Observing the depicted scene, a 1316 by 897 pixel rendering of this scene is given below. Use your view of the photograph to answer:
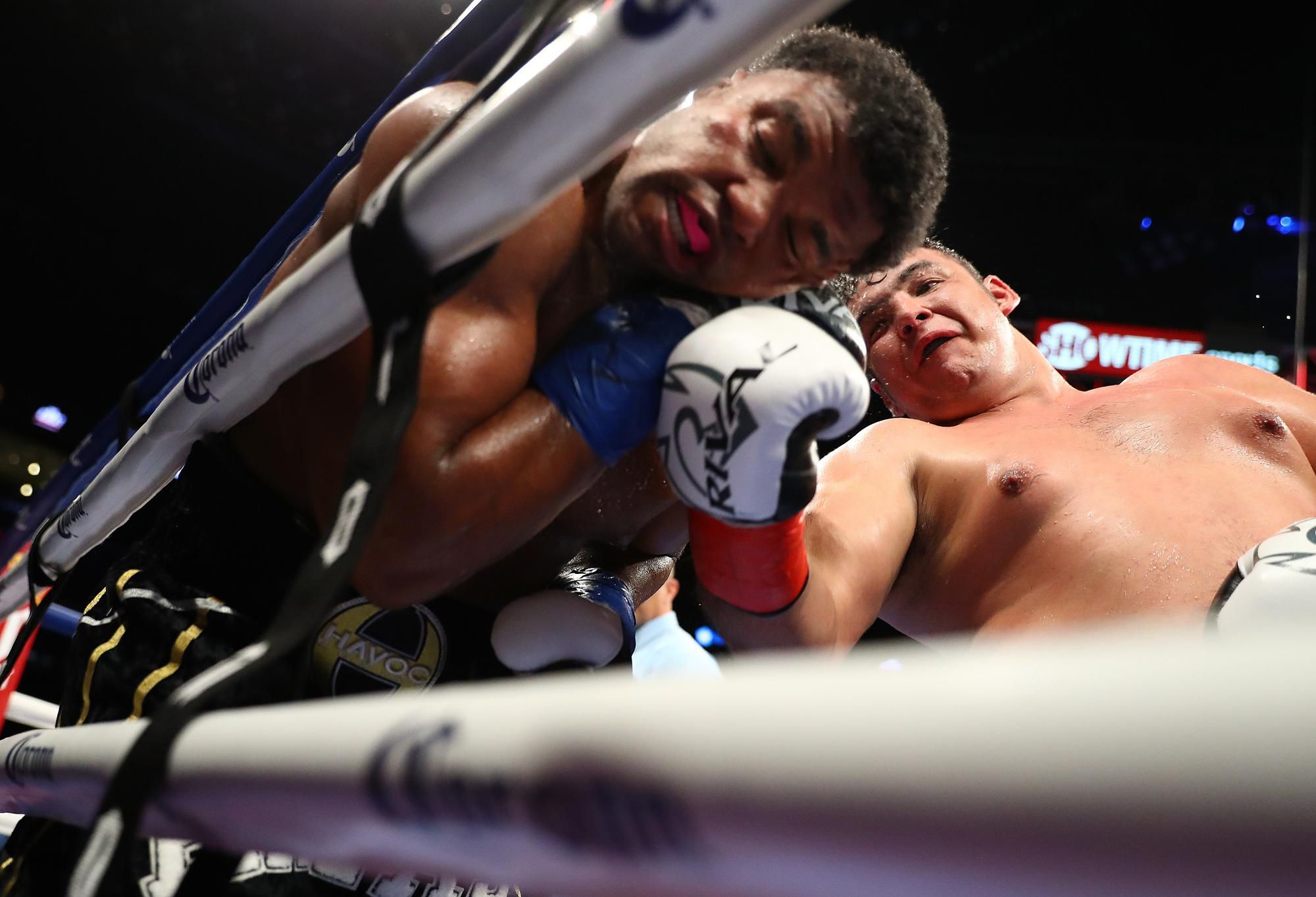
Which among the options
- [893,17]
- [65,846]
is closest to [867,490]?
[65,846]

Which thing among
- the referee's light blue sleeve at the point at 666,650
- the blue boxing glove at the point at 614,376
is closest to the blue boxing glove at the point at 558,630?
the blue boxing glove at the point at 614,376

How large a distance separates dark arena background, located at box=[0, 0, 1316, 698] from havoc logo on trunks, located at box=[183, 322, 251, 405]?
16.5 ft

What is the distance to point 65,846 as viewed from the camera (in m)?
1.04

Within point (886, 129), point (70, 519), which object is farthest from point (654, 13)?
point (70, 519)

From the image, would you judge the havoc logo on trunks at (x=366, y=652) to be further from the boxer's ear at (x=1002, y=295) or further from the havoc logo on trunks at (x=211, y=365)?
the boxer's ear at (x=1002, y=295)

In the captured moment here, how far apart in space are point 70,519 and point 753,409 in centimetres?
102

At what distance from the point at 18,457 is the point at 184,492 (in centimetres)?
924

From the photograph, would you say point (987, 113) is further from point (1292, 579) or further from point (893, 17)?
point (1292, 579)

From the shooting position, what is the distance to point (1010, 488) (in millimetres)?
1738

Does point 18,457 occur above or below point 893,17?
above

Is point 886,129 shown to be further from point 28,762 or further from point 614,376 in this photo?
point 28,762

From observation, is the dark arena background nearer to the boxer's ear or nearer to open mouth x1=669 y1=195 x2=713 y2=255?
the boxer's ear

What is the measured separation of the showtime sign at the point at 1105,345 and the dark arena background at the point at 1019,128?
0.02 m

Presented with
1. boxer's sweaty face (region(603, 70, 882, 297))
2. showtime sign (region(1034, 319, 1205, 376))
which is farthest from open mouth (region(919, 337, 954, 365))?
showtime sign (region(1034, 319, 1205, 376))
